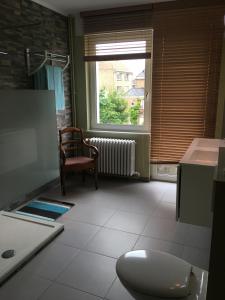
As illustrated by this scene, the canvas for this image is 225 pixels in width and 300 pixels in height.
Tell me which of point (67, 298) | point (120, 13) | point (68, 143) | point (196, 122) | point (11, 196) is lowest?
point (67, 298)

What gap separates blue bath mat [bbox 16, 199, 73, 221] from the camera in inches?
107

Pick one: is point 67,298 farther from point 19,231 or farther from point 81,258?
point 19,231

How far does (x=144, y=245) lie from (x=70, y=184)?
173 centimetres

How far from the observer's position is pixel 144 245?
222 cm

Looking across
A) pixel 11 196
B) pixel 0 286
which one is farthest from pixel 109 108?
pixel 0 286

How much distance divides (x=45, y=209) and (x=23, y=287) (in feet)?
3.75

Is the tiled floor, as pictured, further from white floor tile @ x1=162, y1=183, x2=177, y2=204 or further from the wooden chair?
the wooden chair

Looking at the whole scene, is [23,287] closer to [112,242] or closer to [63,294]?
[63,294]

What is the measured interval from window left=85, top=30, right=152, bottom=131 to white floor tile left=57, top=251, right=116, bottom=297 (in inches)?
81.6

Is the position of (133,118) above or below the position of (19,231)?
above

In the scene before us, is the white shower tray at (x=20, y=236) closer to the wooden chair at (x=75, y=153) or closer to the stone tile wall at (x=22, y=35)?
the wooden chair at (x=75, y=153)

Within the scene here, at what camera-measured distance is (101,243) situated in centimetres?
225

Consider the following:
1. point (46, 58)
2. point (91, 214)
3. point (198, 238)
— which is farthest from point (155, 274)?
point (46, 58)

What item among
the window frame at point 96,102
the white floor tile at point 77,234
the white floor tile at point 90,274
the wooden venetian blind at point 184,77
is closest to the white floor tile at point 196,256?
the white floor tile at point 90,274
